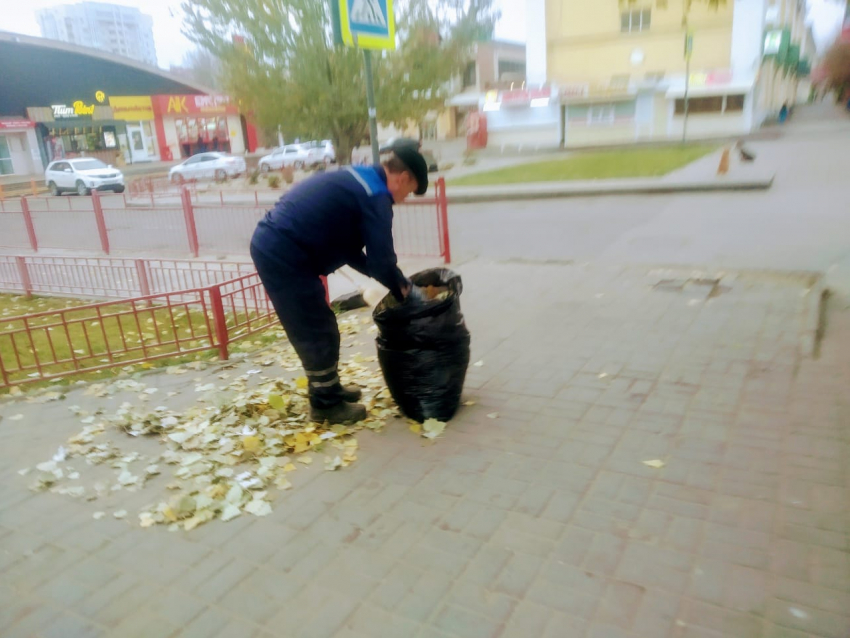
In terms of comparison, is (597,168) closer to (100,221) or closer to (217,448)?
(100,221)

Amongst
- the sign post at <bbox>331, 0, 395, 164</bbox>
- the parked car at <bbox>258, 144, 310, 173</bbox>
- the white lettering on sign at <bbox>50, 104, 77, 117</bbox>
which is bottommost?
the parked car at <bbox>258, 144, 310, 173</bbox>

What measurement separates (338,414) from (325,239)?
114 centimetres

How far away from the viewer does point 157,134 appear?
4347 centimetres

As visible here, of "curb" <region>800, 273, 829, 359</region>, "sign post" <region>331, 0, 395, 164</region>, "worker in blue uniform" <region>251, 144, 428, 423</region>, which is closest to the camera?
"worker in blue uniform" <region>251, 144, 428, 423</region>

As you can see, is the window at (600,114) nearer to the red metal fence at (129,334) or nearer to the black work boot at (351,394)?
the red metal fence at (129,334)

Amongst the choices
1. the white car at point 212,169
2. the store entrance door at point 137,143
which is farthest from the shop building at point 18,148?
the white car at point 212,169

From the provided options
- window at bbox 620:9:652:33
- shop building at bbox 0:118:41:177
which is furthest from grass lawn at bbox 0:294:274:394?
shop building at bbox 0:118:41:177

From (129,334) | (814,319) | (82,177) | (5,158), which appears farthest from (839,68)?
(5,158)

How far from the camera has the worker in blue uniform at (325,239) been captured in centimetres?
369

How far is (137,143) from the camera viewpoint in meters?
42.6

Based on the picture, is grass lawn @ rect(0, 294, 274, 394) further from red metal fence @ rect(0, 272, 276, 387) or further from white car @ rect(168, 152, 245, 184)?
white car @ rect(168, 152, 245, 184)

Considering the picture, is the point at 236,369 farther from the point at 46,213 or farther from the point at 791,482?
the point at 46,213

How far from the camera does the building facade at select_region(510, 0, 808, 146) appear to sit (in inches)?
1213

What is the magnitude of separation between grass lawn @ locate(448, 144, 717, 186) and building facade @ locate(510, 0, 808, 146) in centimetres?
673
